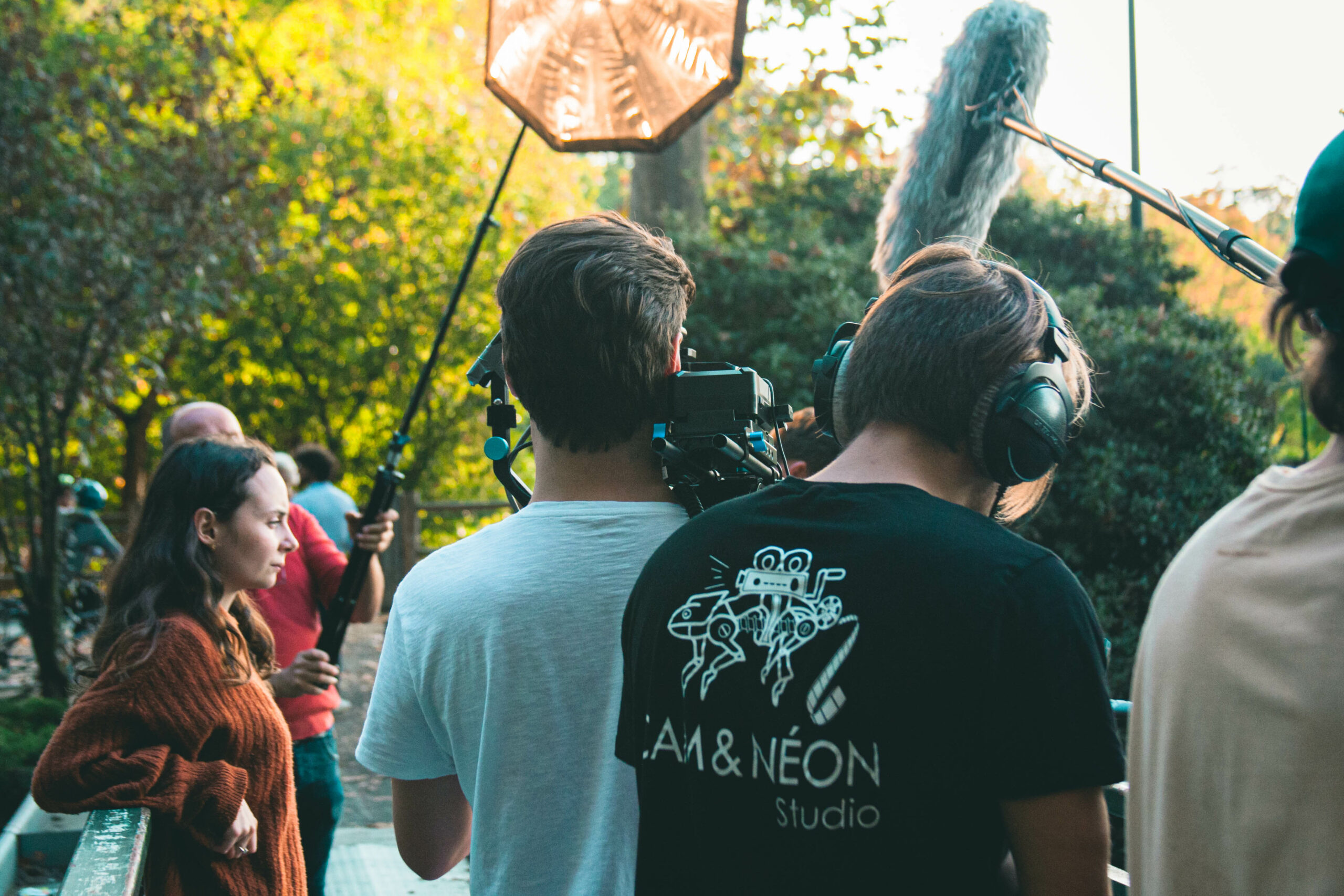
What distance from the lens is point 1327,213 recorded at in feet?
3.56

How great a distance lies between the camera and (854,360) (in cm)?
138

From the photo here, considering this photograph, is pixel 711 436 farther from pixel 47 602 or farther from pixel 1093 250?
pixel 1093 250

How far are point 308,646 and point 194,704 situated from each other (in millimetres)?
1173

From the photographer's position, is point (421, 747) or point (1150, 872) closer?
point (1150, 872)

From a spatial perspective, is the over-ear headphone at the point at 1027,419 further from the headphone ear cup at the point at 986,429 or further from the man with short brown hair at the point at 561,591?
the man with short brown hair at the point at 561,591

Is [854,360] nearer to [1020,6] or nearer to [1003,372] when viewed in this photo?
[1003,372]

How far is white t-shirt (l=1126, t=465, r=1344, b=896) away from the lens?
38.2 inches

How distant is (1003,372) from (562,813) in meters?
0.87

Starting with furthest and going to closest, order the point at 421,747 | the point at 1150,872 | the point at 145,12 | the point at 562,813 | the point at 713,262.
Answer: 1. the point at 145,12
2. the point at 713,262
3. the point at 421,747
4. the point at 562,813
5. the point at 1150,872

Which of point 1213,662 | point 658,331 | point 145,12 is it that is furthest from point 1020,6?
point 145,12

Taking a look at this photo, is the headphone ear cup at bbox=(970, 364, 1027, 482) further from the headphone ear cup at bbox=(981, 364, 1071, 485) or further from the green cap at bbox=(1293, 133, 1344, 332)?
the green cap at bbox=(1293, 133, 1344, 332)

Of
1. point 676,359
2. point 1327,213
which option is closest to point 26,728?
point 676,359

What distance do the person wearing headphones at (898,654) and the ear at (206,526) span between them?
4.54ft

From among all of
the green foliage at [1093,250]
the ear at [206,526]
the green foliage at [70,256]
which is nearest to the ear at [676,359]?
the ear at [206,526]
